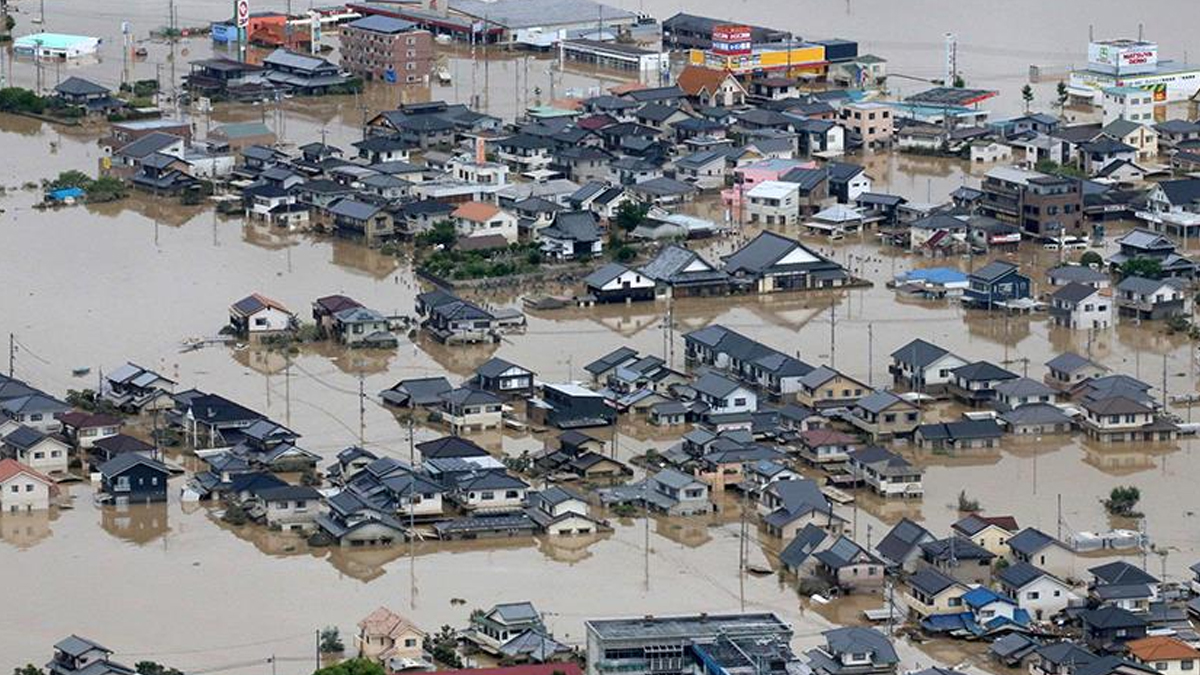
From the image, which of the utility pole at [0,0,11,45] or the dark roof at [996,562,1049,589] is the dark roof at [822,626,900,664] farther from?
the utility pole at [0,0,11,45]

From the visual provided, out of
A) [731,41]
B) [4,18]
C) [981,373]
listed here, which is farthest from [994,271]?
[4,18]

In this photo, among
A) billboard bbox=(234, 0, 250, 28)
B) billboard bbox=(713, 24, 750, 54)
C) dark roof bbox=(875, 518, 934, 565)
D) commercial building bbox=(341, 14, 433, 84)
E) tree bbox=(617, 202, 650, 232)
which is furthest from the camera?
billboard bbox=(234, 0, 250, 28)

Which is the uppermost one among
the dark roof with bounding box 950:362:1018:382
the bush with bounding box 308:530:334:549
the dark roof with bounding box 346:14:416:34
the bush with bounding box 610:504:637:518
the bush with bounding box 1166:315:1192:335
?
the dark roof with bounding box 346:14:416:34

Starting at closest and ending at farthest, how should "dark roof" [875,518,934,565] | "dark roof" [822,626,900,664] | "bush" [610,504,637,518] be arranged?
"dark roof" [822,626,900,664]
"dark roof" [875,518,934,565]
"bush" [610,504,637,518]

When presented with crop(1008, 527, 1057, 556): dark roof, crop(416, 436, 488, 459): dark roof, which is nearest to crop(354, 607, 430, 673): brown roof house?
crop(416, 436, 488, 459): dark roof

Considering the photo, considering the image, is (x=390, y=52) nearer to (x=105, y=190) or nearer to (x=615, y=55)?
(x=615, y=55)

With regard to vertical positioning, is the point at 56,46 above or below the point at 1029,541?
→ above

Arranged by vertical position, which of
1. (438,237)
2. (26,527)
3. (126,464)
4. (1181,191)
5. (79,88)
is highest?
(79,88)

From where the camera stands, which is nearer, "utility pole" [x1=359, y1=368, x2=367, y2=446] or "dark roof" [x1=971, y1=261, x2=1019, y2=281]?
"utility pole" [x1=359, y1=368, x2=367, y2=446]
